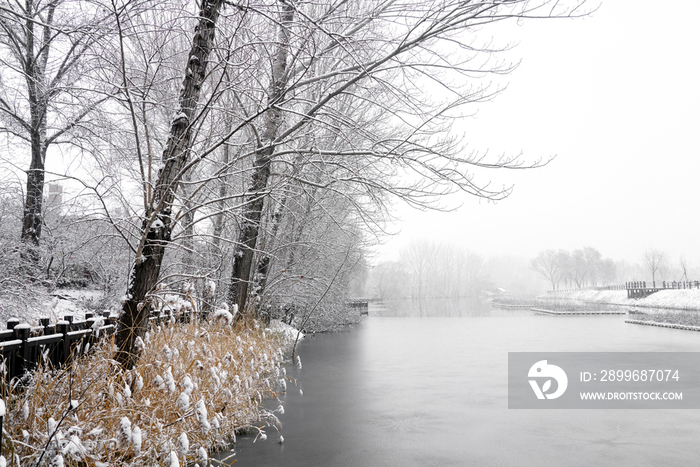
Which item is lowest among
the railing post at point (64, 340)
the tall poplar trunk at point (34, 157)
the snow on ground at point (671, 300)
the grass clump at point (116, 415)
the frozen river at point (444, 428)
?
the frozen river at point (444, 428)

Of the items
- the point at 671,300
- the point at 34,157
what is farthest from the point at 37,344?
the point at 671,300

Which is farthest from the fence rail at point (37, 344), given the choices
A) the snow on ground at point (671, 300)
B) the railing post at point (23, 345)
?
the snow on ground at point (671, 300)

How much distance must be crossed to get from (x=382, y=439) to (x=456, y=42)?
4.64 m

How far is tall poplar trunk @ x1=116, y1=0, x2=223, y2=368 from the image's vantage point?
14.3ft

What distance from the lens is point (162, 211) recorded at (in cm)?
473

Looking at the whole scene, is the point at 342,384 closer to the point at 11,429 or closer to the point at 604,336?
the point at 11,429

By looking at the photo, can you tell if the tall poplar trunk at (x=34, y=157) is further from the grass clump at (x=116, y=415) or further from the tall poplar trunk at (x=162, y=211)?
the grass clump at (x=116, y=415)

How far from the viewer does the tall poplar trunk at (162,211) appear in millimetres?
4371

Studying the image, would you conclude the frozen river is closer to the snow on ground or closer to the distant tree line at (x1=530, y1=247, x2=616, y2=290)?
the snow on ground

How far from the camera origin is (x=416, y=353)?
11.8m

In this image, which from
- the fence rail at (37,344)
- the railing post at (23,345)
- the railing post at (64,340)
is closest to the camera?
the fence rail at (37,344)

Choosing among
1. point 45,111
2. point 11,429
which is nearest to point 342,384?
point 11,429

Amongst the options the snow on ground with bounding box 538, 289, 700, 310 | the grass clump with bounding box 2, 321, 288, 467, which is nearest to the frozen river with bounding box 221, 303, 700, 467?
the grass clump with bounding box 2, 321, 288, 467

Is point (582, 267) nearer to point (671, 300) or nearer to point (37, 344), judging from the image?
point (671, 300)
